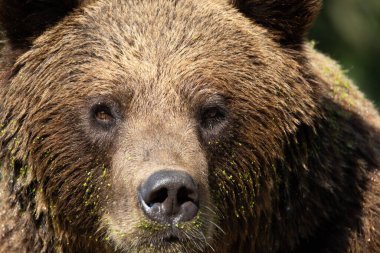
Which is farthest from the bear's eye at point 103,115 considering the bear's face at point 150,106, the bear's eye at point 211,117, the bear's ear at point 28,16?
the bear's ear at point 28,16

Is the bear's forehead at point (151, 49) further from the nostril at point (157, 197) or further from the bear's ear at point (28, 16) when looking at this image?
the nostril at point (157, 197)

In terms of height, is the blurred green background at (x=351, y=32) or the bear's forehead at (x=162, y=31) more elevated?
the bear's forehead at (x=162, y=31)

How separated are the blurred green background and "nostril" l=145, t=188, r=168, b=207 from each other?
10308 mm

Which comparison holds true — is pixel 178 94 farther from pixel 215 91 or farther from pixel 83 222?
pixel 83 222

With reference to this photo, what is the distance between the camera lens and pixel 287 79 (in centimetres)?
702

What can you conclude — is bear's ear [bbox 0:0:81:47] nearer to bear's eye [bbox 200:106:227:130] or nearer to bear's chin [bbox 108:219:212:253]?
bear's eye [bbox 200:106:227:130]

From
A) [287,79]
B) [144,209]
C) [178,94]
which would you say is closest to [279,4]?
[287,79]

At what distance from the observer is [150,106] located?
260 inches

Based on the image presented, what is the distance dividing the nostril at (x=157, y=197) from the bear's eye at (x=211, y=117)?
34.4 inches

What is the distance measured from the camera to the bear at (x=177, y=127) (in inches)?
261

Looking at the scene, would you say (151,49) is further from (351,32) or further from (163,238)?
(351,32)

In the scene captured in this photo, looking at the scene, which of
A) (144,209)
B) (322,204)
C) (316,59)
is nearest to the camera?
(144,209)

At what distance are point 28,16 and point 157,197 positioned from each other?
179cm

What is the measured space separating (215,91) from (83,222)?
131cm
